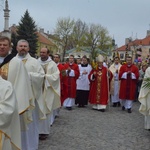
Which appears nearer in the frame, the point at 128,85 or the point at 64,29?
the point at 128,85

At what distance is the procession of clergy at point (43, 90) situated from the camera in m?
3.20

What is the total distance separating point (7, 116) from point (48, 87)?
13.9 ft

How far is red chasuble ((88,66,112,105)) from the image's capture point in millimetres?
11430

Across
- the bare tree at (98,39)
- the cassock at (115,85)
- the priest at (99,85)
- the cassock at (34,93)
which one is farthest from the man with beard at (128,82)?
the bare tree at (98,39)

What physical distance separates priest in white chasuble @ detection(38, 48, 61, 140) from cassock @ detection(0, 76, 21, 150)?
11.7 feet

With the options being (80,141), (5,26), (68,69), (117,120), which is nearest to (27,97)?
(80,141)

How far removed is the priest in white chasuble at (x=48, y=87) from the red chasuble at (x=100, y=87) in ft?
13.7

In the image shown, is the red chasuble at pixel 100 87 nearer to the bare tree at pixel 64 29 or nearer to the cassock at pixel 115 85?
the cassock at pixel 115 85

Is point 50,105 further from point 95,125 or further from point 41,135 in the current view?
point 95,125

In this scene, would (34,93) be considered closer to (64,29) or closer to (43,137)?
(43,137)

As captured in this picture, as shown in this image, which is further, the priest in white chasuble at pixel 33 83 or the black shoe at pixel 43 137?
the black shoe at pixel 43 137

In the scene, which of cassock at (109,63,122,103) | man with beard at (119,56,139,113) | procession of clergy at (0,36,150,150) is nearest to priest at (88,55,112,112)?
procession of clergy at (0,36,150,150)

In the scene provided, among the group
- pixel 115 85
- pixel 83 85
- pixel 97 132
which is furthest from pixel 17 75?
pixel 115 85

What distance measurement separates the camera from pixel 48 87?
23.5ft
